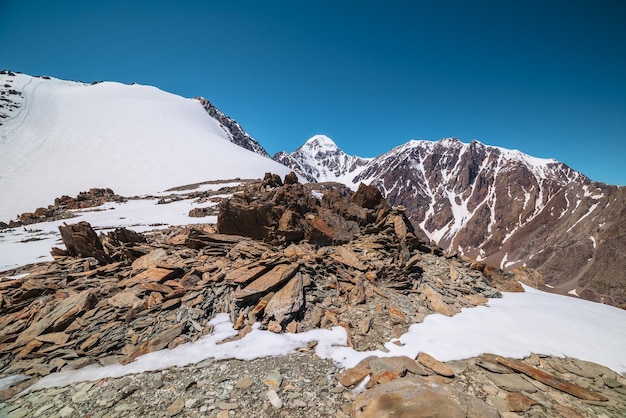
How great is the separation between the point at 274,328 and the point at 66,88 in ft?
428

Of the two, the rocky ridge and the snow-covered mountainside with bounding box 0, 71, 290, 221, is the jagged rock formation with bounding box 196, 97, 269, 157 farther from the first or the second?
the rocky ridge

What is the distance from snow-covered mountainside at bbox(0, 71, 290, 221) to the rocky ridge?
3745cm

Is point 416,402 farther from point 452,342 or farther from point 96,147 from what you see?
point 96,147

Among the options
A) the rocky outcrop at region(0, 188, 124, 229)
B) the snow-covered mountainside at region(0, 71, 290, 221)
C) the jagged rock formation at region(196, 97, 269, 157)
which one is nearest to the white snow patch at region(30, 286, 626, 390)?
the rocky outcrop at region(0, 188, 124, 229)

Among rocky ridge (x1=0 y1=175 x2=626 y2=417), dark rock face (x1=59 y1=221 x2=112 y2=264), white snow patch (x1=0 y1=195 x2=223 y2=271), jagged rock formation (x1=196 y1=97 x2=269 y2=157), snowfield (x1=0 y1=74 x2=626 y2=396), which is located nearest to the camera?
rocky ridge (x1=0 y1=175 x2=626 y2=417)

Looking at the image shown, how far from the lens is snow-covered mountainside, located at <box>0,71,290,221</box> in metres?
45.1

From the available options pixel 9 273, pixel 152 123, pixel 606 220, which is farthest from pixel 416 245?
pixel 606 220

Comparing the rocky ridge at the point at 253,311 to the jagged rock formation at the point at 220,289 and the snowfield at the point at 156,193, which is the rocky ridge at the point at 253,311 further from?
the snowfield at the point at 156,193

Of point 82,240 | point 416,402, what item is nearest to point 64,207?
point 82,240

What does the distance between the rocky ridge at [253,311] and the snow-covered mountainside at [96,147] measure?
123 ft

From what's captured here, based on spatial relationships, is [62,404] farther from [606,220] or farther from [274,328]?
[606,220]

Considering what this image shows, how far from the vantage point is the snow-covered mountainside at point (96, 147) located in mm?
45062

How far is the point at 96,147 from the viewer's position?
58.0 meters

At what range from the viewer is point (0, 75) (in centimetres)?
9050
